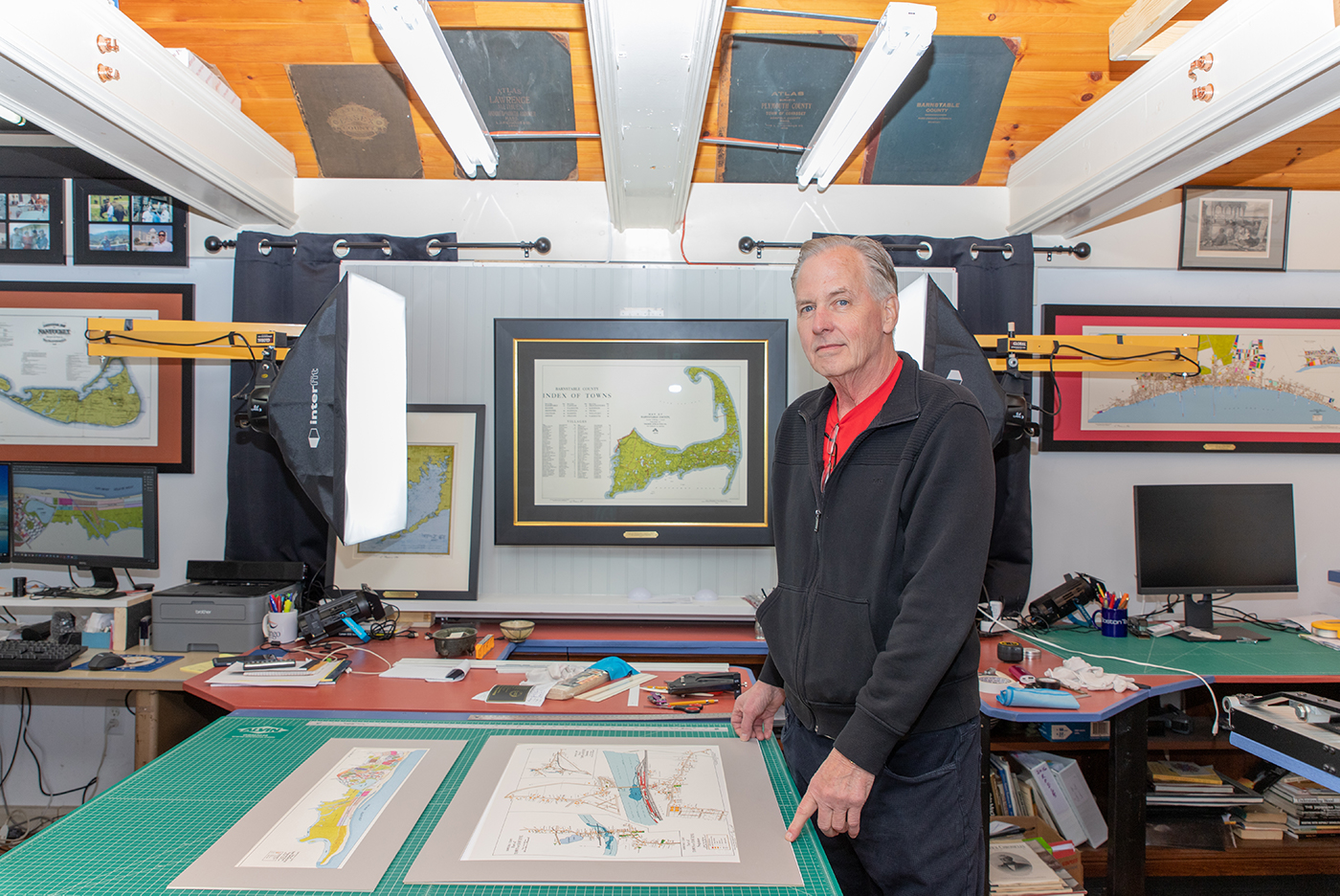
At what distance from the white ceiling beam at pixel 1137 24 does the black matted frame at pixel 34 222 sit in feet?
13.0

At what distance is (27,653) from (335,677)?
Answer: 111 cm

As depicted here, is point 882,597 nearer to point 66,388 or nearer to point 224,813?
point 224,813

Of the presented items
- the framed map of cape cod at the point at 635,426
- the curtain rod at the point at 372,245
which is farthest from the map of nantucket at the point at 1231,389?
the curtain rod at the point at 372,245

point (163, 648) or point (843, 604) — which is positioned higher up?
point (843, 604)

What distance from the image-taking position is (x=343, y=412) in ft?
5.83

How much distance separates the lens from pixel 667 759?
129 cm

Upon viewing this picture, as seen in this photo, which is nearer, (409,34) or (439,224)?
(409,34)

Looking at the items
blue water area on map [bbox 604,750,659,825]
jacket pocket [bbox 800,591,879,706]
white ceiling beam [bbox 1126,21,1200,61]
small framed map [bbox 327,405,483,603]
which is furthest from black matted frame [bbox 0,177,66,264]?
white ceiling beam [bbox 1126,21,1200,61]

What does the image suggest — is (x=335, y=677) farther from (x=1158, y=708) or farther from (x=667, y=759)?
(x=1158, y=708)

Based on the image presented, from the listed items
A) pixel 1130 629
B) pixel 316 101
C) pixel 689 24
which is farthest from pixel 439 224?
pixel 1130 629

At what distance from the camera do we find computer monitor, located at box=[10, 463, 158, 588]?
238 centimetres

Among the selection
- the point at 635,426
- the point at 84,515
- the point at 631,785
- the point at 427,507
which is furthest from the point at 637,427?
the point at 84,515

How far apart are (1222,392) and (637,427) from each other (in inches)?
95.3

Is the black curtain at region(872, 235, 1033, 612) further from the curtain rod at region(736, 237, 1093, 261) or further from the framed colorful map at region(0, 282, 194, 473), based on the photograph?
the framed colorful map at region(0, 282, 194, 473)
